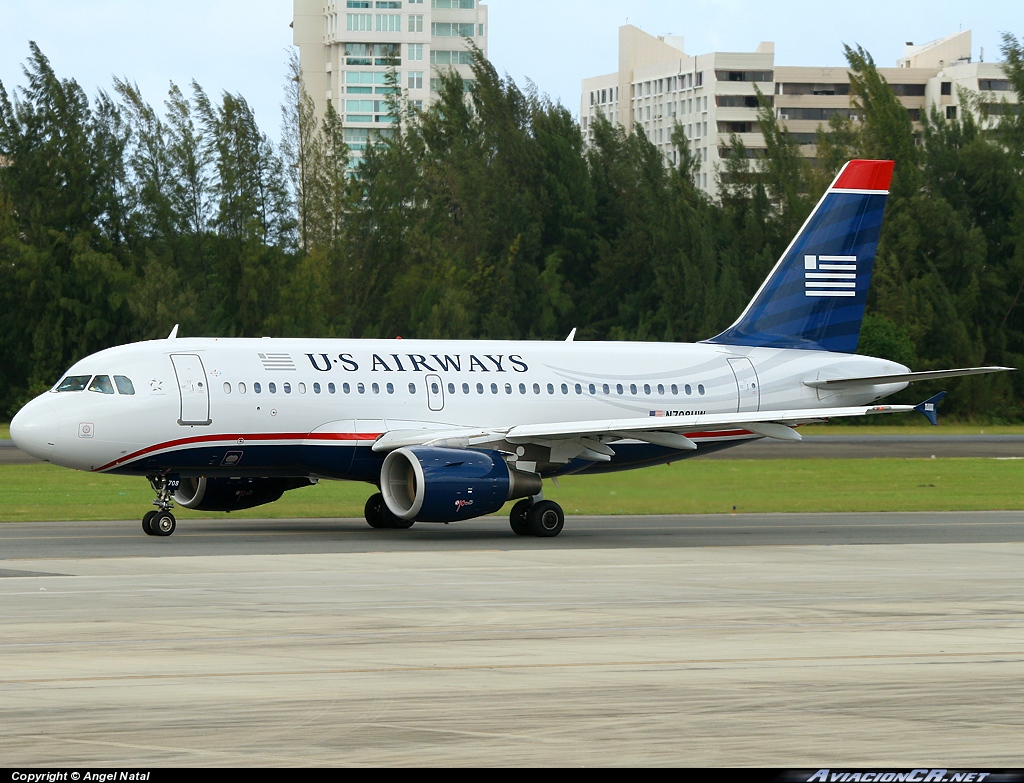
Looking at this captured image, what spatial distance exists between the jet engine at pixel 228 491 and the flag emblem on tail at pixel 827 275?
13.1 m

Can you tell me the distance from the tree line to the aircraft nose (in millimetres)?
47889

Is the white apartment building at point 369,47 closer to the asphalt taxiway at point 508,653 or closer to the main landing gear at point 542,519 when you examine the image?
the main landing gear at point 542,519

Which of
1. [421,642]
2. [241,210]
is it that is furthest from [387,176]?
[421,642]

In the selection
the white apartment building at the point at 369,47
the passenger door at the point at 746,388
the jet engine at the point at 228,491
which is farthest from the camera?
the white apartment building at the point at 369,47

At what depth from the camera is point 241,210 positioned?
85000 millimetres

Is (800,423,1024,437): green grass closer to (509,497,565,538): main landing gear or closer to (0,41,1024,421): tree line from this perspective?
(0,41,1024,421): tree line

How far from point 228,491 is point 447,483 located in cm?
577

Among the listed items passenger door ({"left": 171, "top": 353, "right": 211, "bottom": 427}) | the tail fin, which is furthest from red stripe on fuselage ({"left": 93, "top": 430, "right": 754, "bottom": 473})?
the tail fin

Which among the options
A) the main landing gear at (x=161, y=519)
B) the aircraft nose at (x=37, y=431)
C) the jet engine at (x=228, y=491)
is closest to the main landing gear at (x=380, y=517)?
the jet engine at (x=228, y=491)

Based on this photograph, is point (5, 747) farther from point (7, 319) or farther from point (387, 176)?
point (387, 176)

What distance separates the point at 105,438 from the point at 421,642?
1397cm

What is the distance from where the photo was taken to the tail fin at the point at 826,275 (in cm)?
3719

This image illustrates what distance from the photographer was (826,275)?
1476 inches

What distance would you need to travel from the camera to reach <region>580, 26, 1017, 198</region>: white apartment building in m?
181
